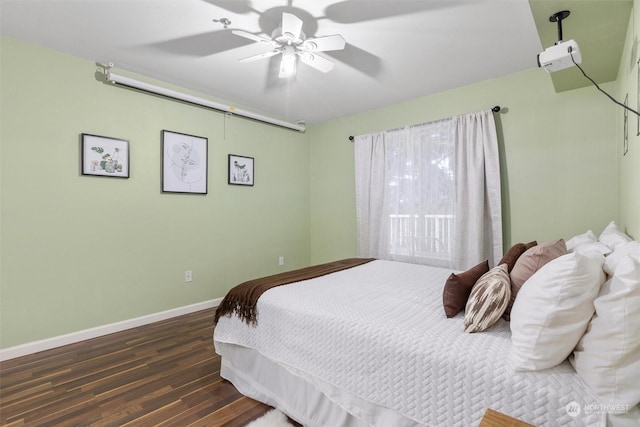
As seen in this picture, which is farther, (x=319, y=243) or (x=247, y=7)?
(x=319, y=243)

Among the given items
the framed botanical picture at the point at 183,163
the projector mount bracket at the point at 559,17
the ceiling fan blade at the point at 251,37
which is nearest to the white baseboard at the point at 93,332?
the framed botanical picture at the point at 183,163

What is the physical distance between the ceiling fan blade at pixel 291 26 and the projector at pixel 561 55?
146 centimetres

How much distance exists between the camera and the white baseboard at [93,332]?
2.52 m

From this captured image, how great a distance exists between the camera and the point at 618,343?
0.94 meters

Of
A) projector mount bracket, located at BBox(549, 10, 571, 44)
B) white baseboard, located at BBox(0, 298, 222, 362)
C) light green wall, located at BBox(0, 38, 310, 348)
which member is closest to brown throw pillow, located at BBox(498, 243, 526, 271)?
projector mount bracket, located at BBox(549, 10, 571, 44)

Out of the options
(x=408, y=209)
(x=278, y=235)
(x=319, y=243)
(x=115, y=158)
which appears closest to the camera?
(x=115, y=158)

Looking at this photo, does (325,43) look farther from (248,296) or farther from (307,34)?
(248,296)

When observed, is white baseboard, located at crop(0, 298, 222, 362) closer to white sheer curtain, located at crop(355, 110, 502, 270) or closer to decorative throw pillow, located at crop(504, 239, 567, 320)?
white sheer curtain, located at crop(355, 110, 502, 270)

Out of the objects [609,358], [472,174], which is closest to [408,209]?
[472,174]

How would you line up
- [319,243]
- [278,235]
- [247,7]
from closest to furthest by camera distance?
[247,7] < [278,235] < [319,243]

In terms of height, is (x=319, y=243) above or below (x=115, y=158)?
below

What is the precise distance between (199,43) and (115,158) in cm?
137

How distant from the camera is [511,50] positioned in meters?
2.67

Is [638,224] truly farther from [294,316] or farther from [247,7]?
[247,7]
